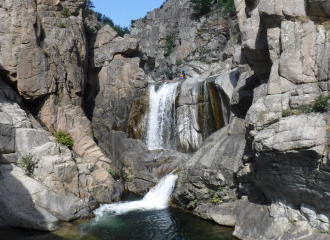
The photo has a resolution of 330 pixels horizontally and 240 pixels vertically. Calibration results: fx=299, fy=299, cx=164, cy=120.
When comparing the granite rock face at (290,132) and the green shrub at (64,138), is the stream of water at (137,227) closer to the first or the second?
the granite rock face at (290,132)

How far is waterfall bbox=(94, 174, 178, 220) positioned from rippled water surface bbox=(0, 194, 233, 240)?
0.90 meters

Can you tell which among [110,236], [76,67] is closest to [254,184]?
[110,236]

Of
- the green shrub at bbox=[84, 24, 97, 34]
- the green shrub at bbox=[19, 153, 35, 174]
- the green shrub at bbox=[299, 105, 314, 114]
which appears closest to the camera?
the green shrub at bbox=[299, 105, 314, 114]

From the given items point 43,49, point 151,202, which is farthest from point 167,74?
point 151,202

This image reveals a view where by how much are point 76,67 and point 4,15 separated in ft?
17.0

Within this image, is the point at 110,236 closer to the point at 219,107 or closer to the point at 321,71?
the point at 321,71

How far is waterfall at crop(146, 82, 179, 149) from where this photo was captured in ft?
69.3

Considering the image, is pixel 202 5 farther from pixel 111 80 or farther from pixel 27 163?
pixel 27 163

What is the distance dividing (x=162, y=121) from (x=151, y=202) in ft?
24.9

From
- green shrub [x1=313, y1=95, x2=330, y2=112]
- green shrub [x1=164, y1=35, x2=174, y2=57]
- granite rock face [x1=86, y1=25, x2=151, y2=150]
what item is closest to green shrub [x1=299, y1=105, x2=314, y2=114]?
green shrub [x1=313, y1=95, x2=330, y2=112]

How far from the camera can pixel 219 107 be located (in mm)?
19406

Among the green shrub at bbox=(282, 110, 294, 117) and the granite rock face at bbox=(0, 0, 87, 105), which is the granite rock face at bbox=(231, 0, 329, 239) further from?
the granite rock face at bbox=(0, 0, 87, 105)

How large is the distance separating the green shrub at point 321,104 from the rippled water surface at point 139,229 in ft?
17.6

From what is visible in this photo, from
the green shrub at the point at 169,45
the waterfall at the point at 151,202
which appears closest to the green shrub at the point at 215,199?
the waterfall at the point at 151,202
